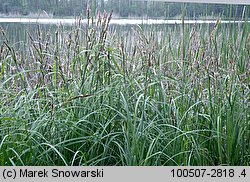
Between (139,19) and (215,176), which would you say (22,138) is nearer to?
(215,176)

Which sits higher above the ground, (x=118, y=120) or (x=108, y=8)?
(x=108, y=8)

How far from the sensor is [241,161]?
1.96m

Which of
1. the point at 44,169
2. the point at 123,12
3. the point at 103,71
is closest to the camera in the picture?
the point at 44,169

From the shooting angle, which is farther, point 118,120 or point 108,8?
point 108,8

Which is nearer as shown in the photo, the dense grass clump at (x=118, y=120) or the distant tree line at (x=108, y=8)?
the dense grass clump at (x=118, y=120)

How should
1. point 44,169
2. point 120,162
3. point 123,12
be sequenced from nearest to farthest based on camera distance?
point 44,169, point 120,162, point 123,12

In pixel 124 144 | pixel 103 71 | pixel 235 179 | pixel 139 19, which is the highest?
pixel 139 19

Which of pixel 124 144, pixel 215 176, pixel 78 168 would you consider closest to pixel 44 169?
pixel 78 168

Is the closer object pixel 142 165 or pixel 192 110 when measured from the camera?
pixel 142 165

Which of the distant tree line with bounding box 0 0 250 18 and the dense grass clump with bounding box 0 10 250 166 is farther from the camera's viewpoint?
the distant tree line with bounding box 0 0 250 18

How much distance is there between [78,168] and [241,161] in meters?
0.74

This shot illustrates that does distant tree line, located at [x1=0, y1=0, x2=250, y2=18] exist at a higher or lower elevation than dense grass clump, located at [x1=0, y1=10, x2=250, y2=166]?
higher

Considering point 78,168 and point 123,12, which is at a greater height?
point 123,12

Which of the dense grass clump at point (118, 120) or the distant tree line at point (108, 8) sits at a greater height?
the distant tree line at point (108, 8)
